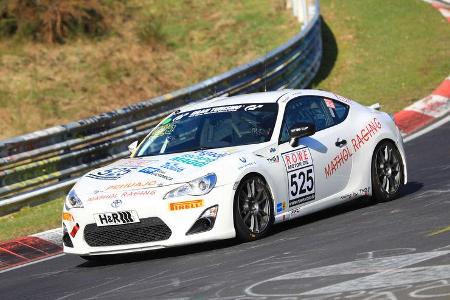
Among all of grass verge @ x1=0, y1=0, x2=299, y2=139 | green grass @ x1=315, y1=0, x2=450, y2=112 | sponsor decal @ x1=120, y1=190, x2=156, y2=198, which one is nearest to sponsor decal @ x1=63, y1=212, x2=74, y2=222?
sponsor decal @ x1=120, y1=190, x2=156, y2=198

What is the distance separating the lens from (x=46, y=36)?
971 inches

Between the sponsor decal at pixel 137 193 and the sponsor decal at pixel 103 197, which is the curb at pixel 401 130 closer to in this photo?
the sponsor decal at pixel 103 197

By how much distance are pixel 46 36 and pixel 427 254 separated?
17.4m

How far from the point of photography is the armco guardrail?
14.3 metres

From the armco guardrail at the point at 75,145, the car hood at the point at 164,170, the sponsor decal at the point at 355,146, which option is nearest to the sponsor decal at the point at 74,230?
the car hood at the point at 164,170

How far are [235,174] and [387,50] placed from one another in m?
14.0

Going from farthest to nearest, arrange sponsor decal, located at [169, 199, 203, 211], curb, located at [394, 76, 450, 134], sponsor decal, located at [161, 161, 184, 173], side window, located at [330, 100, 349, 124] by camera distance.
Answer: curb, located at [394, 76, 450, 134]
side window, located at [330, 100, 349, 124]
sponsor decal, located at [161, 161, 184, 173]
sponsor decal, located at [169, 199, 203, 211]

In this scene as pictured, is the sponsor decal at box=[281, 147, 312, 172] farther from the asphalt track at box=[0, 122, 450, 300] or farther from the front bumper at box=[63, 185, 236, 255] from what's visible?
the front bumper at box=[63, 185, 236, 255]

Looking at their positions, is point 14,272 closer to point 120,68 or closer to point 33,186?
point 33,186

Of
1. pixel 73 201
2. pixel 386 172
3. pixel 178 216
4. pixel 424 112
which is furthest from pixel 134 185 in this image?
pixel 424 112

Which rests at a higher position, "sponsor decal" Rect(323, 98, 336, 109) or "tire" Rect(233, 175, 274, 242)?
"sponsor decal" Rect(323, 98, 336, 109)

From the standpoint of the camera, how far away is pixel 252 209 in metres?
10.4

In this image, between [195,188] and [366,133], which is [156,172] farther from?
[366,133]

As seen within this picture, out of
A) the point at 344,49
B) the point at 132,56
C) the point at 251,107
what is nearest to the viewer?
the point at 251,107
